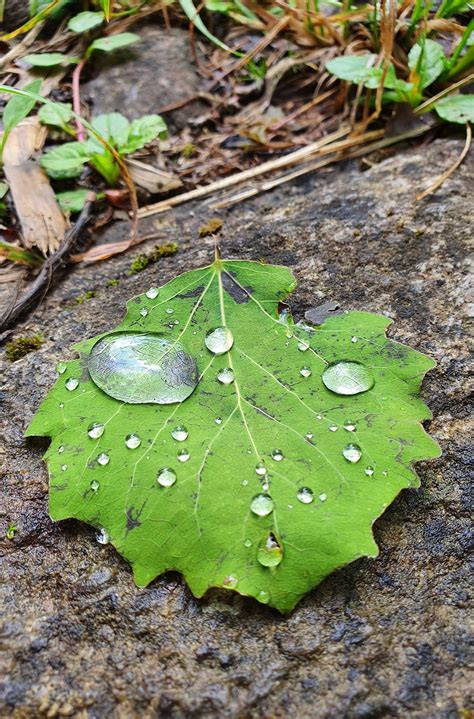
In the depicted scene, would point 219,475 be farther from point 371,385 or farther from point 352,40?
point 352,40

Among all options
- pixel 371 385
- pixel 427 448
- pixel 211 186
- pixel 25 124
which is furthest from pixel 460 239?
pixel 25 124

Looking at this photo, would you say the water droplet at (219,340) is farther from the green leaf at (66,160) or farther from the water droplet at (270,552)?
the green leaf at (66,160)

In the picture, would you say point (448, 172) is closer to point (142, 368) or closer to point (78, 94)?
point (142, 368)

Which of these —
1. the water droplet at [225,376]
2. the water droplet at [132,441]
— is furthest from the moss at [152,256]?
the water droplet at [132,441]

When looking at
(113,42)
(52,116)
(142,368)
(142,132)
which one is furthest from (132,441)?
(113,42)

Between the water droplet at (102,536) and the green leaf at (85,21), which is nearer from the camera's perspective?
the water droplet at (102,536)

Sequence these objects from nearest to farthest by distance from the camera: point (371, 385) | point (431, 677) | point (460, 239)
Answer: point (431, 677)
point (371, 385)
point (460, 239)

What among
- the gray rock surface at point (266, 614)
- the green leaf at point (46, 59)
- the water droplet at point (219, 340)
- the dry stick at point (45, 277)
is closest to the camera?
the gray rock surface at point (266, 614)
